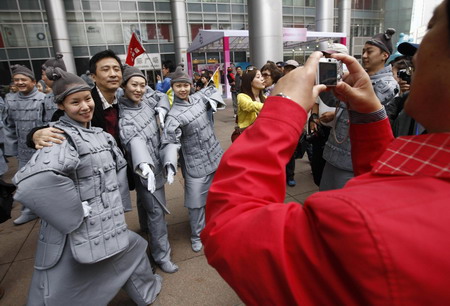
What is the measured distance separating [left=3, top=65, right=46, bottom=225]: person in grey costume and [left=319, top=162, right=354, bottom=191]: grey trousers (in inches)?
157

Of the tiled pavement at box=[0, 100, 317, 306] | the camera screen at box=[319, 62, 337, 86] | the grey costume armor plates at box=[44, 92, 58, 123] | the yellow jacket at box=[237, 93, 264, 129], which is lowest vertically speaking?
the tiled pavement at box=[0, 100, 317, 306]

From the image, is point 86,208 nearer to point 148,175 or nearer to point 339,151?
point 148,175

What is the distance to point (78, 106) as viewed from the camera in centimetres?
203

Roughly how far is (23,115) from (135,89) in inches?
93.7

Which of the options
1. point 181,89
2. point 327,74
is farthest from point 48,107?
point 327,74

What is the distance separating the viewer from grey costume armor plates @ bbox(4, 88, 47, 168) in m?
4.08

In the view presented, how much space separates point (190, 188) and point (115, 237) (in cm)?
122

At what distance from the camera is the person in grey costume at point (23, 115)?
4070 mm

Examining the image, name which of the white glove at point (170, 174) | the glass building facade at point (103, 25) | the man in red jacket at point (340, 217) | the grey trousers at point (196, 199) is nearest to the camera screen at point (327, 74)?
the man in red jacket at point (340, 217)

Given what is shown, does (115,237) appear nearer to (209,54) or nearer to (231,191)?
(231,191)

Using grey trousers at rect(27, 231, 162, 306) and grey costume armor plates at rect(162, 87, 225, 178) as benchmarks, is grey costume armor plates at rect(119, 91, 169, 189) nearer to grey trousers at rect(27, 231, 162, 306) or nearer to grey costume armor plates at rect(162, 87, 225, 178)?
grey costume armor plates at rect(162, 87, 225, 178)

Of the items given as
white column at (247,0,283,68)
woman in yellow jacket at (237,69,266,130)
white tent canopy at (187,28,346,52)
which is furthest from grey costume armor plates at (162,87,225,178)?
white tent canopy at (187,28,346,52)

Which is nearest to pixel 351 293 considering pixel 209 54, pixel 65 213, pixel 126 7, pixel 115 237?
pixel 65 213

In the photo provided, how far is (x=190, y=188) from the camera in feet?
10.3
